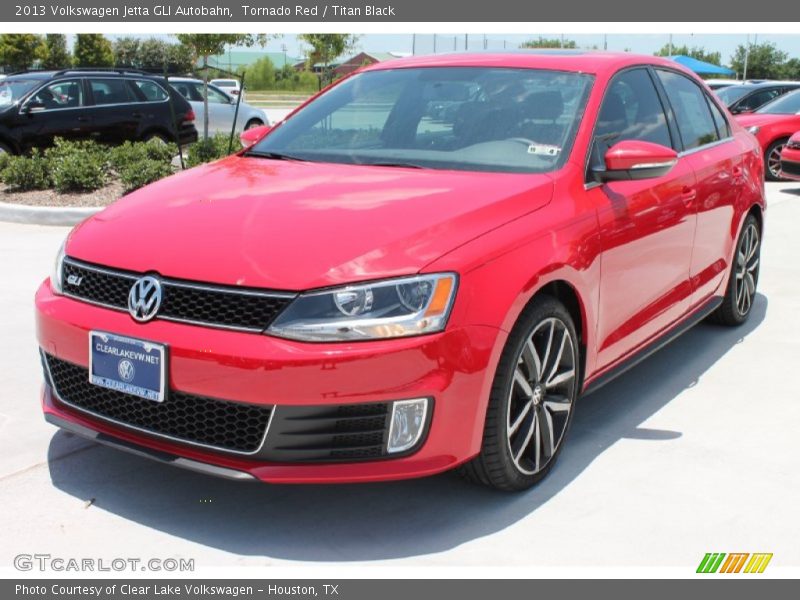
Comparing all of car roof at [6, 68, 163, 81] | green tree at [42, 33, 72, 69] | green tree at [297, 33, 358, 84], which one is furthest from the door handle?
green tree at [42, 33, 72, 69]

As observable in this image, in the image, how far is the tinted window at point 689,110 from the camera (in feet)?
16.9

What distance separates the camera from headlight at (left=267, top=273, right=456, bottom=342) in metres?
3.04

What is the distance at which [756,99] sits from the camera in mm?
17844

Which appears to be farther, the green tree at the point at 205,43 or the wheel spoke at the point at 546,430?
the green tree at the point at 205,43

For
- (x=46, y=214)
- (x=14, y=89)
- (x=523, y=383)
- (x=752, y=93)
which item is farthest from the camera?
(x=752, y=93)

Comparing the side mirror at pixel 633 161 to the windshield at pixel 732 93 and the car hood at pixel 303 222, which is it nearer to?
the car hood at pixel 303 222

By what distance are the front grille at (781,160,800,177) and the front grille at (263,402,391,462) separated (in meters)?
11.1

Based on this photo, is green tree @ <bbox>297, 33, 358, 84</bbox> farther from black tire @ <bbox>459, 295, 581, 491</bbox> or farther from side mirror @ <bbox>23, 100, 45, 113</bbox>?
black tire @ <bbox>459, 295, 581, 491</bbox>

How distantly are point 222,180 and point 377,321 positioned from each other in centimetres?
129

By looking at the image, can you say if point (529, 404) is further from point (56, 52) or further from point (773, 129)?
point (56, 52)

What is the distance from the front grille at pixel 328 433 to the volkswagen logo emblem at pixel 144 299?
551 millimetres

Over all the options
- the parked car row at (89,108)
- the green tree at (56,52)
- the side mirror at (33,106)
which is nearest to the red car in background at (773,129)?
the parked car row at (89,108)

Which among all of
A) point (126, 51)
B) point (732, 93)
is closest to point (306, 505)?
Answer: point (732, 93)

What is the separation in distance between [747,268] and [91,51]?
5994 cm
